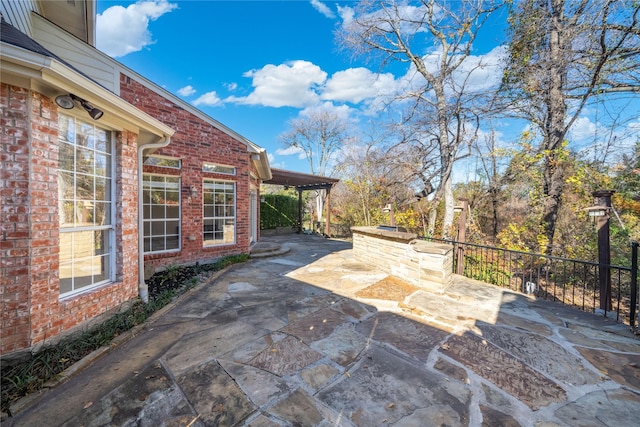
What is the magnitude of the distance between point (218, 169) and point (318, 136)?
19.2 metres

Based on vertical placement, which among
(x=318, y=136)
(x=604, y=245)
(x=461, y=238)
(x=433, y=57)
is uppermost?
(x=318, y=136)

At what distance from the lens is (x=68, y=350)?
249 centimetres

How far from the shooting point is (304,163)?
26125 millimetres

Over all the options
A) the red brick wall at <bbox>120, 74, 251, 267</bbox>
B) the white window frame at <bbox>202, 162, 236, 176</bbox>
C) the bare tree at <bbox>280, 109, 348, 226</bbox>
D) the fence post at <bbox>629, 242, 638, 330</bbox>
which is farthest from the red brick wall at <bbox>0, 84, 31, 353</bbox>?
the bare tree at <bbox>280, 109, 348, 226</bbox>

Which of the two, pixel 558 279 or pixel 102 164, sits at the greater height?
pixel 102 164

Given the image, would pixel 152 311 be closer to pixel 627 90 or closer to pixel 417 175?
pixel 417 175

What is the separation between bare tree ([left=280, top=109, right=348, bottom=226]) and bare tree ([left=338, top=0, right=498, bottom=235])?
13.4m

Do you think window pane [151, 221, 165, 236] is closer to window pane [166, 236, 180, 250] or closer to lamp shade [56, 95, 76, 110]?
window pane [166, 236, 180, 250]

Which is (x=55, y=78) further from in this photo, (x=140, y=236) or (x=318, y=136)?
(x=318, y=136)

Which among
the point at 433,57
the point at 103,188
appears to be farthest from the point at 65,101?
the point at 433,57

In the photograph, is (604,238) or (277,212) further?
(277,212)

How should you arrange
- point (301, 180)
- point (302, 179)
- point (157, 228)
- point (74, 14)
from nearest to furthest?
point (74, 14) < point (157, 228) < point (302, 179) < point (301, 180)

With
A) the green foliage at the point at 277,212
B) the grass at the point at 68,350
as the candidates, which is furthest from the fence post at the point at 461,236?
the green foliage at the point at 277,212

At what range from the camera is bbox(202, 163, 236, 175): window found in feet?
21.5
